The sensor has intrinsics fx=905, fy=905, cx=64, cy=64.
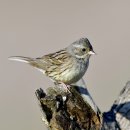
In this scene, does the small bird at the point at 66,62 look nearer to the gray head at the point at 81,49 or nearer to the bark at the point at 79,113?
the gray head at the point at 81,49

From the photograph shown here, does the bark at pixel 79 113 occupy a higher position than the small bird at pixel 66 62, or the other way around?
the small bird at pixel 66 62

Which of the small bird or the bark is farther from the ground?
the small bird

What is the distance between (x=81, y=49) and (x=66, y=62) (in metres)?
0.25

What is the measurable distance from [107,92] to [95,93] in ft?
1.04

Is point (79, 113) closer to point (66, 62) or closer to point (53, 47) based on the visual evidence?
point (66, 62)

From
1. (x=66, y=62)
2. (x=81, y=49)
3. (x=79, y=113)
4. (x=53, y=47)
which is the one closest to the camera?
(x=79, y=113)

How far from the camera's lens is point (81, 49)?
349 inches

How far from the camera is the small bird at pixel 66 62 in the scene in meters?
8.77

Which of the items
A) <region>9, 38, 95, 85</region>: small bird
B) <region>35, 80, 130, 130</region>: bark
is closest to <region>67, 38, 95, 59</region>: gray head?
<region>9, 38, 95, 85</region>: small bird

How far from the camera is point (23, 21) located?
694 inches

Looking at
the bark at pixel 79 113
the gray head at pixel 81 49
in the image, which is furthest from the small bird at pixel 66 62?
the bark at pixel 79 113

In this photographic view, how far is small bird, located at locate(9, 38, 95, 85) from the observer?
8773 millimetres

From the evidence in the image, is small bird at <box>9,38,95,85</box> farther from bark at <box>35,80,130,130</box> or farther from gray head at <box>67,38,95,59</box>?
bark at <box>35,80,130,130</box>

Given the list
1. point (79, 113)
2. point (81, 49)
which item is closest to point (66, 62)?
point (81, 49)
